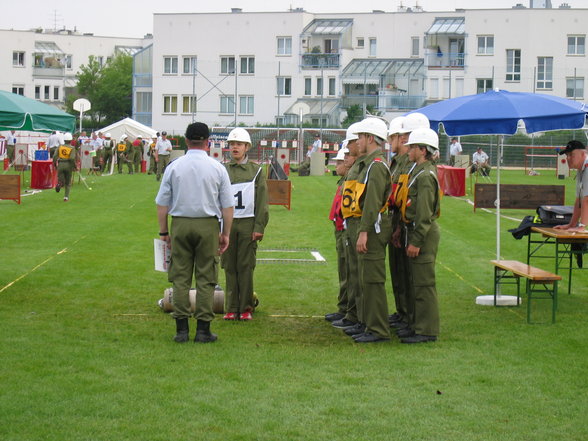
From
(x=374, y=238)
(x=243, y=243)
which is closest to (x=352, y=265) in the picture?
(x=374, y=238)

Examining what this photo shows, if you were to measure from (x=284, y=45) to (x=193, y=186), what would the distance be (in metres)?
70.8

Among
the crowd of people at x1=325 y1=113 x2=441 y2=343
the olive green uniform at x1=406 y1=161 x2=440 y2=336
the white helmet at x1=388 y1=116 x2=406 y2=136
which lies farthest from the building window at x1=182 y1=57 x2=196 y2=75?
the olive green uniform at x1=406 y1=161 x2=440 y2=336

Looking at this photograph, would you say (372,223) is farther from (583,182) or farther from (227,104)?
(227,104)

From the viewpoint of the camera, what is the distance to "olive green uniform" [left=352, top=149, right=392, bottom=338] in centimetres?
917

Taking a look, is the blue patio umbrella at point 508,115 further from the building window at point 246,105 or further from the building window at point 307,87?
the building window at point 307,87

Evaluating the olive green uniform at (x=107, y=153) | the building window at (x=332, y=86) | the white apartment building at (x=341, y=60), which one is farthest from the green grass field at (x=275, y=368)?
the building window at (x=332, y=86)

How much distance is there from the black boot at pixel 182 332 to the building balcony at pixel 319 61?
224ft

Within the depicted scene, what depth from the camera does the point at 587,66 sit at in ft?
234

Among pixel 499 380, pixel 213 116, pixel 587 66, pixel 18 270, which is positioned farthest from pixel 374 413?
pixel 587 66

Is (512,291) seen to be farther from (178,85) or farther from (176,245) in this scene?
(178,85)

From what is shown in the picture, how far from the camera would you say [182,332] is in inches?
364

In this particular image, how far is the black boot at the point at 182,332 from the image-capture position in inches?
363

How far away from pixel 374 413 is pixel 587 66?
227 ft

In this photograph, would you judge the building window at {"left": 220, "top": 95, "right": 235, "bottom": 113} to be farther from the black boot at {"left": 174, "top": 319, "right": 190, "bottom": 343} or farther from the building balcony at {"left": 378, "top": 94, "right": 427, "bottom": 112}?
the black boot at {"left": 174, "top": 319, "right": 190, "bottom": 343}
